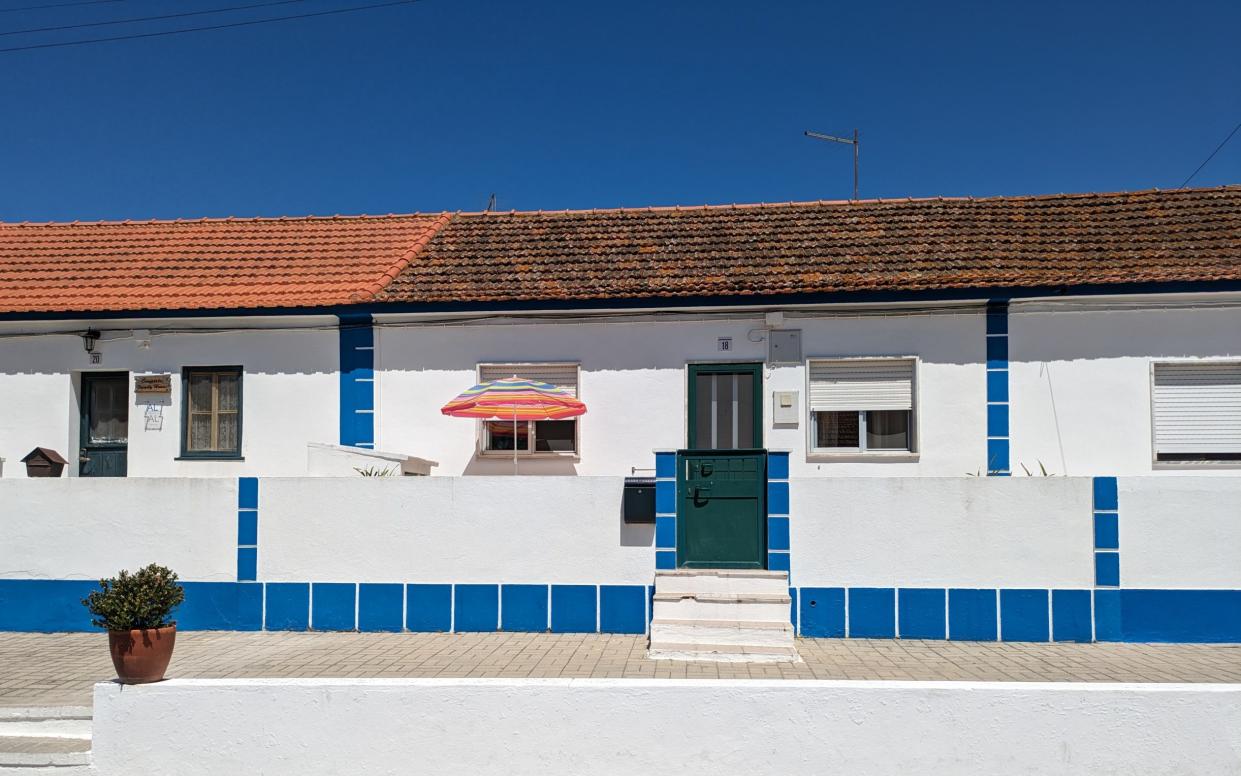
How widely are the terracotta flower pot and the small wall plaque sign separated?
5771 mm

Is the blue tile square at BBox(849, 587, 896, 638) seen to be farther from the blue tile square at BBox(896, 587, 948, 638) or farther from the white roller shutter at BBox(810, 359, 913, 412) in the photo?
the white roller shutter at BBox(810, 359, 913, 412)

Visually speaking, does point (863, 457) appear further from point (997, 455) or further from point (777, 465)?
point (777, 465)

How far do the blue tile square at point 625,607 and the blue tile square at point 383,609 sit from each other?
1964mm

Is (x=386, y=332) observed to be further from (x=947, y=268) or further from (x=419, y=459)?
(x=947, y=268)

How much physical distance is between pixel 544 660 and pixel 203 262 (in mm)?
8438

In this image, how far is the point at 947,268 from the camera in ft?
39.2

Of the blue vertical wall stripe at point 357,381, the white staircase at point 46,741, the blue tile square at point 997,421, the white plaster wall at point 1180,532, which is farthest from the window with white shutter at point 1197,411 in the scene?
the white staircase at point 46,741

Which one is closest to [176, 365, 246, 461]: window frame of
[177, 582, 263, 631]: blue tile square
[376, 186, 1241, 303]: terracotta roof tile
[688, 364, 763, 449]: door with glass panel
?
[376, 186, 1241, 303]: terracotta roof tile

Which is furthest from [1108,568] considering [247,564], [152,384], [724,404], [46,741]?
[152,384]

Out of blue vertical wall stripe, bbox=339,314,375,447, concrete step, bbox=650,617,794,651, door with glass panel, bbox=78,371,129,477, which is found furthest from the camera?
door with glass panel, bbox=78,371,129,477

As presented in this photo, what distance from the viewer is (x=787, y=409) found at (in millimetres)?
11578

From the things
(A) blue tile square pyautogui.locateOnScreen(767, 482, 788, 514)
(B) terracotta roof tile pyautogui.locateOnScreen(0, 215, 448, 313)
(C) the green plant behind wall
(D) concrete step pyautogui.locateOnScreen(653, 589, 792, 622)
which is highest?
(B) terracotta roof tile pyautogui.locateOnScreen(0, 215, 448, 313)

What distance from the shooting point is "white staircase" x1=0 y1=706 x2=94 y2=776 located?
6922 millimetres

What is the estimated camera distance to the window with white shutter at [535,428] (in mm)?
11969
